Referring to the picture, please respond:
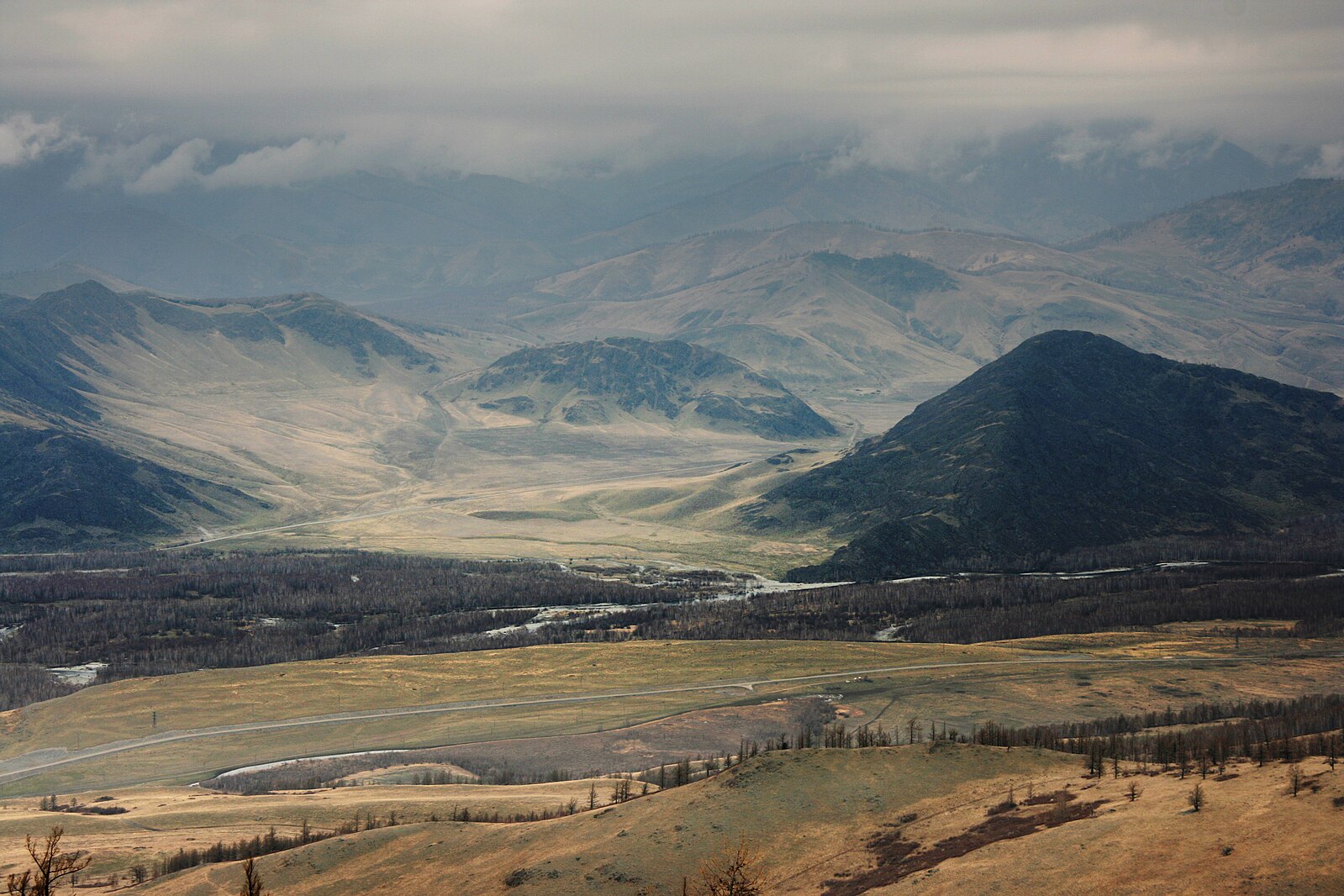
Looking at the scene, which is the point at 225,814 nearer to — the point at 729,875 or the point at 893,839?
the point at 893,839

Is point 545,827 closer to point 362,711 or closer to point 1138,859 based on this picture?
point 1138,859

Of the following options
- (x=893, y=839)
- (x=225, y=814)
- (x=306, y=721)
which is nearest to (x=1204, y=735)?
(x=893, y=839)

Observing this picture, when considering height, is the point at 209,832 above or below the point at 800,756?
below

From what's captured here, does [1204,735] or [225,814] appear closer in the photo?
[225,814]

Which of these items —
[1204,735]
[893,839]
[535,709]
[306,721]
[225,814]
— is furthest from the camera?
[535,709]

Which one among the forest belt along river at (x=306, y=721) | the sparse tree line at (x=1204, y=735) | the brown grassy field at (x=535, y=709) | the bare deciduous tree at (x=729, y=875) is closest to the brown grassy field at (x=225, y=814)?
the brown grassy field at (x=535, y=709)

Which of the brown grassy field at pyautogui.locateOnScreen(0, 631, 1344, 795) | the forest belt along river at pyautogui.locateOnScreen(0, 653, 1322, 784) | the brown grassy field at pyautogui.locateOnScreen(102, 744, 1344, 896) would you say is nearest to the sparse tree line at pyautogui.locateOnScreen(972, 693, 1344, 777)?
the brown grassy field at pyautogui.locateOnScreen(102, 744, 1344, 896)

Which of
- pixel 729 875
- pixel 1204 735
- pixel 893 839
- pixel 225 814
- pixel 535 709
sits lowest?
pixel 225 814

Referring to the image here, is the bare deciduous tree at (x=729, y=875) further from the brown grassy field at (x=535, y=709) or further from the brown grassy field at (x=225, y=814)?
the brown grassy field at (x=535, y=709)

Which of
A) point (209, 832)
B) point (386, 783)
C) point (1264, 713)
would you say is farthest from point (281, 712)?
point (1264, 713)

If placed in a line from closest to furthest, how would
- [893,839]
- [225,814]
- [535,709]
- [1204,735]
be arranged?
[893,839] → [225,814] → [1204,735] → [535,709]

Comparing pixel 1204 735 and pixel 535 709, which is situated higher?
pixel 1204 735
